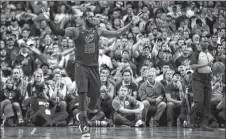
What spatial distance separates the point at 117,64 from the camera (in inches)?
711

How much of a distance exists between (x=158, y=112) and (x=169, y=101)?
0.49 meters

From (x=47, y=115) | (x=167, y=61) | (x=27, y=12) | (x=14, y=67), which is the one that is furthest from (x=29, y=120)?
(x=27, y=12)

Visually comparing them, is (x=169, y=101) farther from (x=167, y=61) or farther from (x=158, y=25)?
(x=158, y=25)

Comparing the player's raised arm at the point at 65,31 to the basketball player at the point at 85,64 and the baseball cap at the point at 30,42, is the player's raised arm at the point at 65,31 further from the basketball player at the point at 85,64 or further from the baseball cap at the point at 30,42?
the baseball cap at the point at 30,42

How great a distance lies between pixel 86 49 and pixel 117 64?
6.79 meters

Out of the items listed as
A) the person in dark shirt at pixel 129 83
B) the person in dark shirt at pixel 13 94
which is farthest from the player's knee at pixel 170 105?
the person in dark shirt at pixel 13 94

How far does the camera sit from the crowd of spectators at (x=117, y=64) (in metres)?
16.2

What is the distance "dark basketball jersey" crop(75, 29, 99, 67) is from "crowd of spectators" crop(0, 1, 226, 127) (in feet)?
15.6

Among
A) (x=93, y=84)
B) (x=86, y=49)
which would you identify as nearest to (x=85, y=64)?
(x=86, y=49)

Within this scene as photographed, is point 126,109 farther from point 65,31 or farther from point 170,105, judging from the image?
point 65,31

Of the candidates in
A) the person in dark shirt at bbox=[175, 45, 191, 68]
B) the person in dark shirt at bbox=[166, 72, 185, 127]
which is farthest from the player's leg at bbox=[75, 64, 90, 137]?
the person in dark shirt at bbox=[175, 45, 191, 68]

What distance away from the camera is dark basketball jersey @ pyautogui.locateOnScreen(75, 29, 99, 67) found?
444 inches

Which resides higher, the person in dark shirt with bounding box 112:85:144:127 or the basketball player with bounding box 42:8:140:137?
the basketball player with bounding box 42:8:140:137

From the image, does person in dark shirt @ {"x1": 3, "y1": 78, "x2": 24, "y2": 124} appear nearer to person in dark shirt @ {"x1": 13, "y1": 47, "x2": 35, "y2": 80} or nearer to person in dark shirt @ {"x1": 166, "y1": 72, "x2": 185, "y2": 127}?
person in dark shirt @ {"x1": 13, "y1": 47, "x2": 35, "y2": 80}
